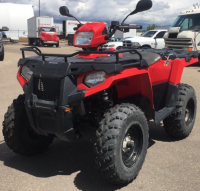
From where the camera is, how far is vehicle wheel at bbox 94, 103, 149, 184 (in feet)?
8.47

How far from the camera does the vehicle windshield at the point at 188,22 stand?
12.6 meters

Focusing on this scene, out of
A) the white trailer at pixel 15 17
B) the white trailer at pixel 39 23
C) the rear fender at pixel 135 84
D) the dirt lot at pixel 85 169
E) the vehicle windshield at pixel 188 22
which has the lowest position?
the dirt lot at pixel 85 169

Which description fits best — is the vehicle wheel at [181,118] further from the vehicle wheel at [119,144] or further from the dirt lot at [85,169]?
the vehicle wheel at [119,144]

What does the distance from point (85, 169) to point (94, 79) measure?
118 cm

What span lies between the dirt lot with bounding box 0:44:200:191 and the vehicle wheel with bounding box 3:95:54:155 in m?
0.21

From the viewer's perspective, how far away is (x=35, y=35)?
32531mm

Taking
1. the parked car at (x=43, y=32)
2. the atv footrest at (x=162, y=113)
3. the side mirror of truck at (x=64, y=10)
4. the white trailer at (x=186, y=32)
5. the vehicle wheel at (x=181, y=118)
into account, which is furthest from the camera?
the parked car at (x=43, y=32)

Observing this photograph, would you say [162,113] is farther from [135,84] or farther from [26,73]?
[26,73]

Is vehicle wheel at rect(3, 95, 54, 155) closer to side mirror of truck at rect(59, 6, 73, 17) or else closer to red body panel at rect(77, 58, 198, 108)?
red body panel at rect(77, 58, 198, 108)

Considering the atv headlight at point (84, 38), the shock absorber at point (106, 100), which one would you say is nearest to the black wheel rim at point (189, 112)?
the shock absorber at point (106, 100)

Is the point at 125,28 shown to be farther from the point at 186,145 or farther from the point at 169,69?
the point at 186,145

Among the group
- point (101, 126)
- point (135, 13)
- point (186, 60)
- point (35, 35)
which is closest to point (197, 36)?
point (186, 60)

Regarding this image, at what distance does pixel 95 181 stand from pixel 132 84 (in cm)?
114

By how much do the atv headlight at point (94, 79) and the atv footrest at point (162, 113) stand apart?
1.10 metres
